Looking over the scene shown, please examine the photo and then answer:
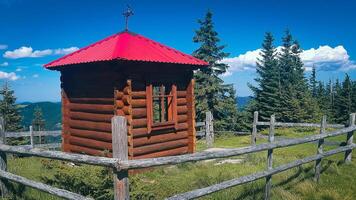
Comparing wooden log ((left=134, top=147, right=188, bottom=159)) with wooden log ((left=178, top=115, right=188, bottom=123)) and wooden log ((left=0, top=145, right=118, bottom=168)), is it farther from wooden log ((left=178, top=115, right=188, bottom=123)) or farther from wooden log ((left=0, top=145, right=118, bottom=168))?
wooden log ((left=0, top=145, right=118, bottom=168))

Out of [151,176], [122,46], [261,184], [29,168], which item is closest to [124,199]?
[261,184]

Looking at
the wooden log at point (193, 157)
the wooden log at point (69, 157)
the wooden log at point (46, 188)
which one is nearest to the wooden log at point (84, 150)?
the wooden log at point (46, 188)

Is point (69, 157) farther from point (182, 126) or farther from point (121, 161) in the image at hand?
point (182, 126)

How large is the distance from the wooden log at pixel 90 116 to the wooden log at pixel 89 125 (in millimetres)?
115

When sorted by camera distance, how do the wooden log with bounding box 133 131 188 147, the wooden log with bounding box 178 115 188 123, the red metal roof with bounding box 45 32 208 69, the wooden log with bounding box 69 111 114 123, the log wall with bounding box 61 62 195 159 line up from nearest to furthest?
the red metal roof with bounding box 45 32 208 69 < the log wall with bounding box 61 62 195 159 < the wooden log with bounding box 133 131 188 147 < the wooden log with bounding box 69 111 114 123 < the wooden log with bounding box 178 115 188 123

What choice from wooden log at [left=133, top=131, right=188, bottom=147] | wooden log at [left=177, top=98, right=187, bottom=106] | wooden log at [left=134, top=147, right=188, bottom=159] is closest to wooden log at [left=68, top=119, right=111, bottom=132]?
wooden log at [left=133, top=131, right=188, bottom=147]

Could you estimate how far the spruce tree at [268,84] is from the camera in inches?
1419

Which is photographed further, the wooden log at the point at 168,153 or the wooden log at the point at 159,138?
the wooden log at the point at 168,153

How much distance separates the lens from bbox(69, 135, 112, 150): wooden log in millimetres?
11250

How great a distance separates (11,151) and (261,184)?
5407 millimetres

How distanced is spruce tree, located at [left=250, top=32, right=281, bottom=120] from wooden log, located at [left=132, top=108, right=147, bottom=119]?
22758 millimetres

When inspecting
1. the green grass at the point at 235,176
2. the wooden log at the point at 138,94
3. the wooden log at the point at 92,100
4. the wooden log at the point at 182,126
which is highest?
the wooden log at the point at 138,94

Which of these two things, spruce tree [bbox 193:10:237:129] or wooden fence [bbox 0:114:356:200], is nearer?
wooden fence [bbox 0:114:356:200]

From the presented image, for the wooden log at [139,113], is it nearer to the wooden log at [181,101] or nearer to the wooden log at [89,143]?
the wooden log at [89,143]
